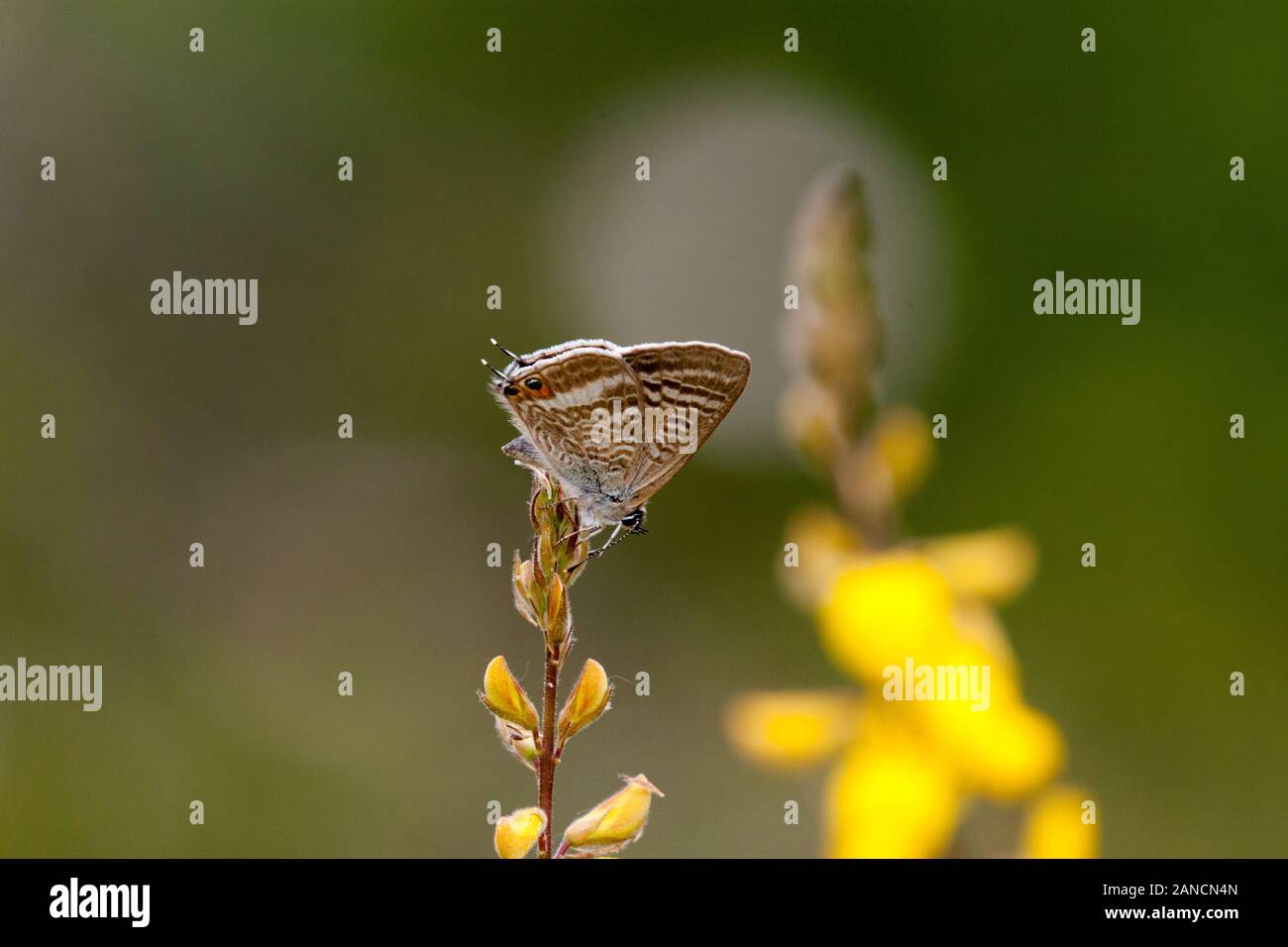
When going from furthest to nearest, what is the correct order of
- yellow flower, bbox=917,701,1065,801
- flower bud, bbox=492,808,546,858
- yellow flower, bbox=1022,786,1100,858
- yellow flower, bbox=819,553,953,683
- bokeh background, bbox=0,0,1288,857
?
bokeh background, bbox=0,0,1288,857, yellow flower, bbox=819,553,953,683, yellow flower, bbox=917,701,1065,801, yellow flower, bbox=1022,786,1100,858, flower bud, bbox=492,808,546,858

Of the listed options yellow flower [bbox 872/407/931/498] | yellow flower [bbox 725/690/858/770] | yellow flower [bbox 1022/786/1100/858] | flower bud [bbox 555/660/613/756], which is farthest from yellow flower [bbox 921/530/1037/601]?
flower bud [bbox 555/660/613/756]

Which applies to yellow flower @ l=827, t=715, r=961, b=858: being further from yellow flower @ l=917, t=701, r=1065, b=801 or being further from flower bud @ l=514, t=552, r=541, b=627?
flower bud @ l=514, t=552, r=541, b=627

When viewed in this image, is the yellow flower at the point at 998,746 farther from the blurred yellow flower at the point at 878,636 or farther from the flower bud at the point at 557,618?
the flower bud at the point at 557,618

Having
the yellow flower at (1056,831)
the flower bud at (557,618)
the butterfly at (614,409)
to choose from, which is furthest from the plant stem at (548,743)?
the yellow flower at (1056,831)

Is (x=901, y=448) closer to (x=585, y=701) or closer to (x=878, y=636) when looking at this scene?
(x=878, y=636)

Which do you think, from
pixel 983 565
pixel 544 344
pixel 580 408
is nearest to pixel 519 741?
pixel 580 408
